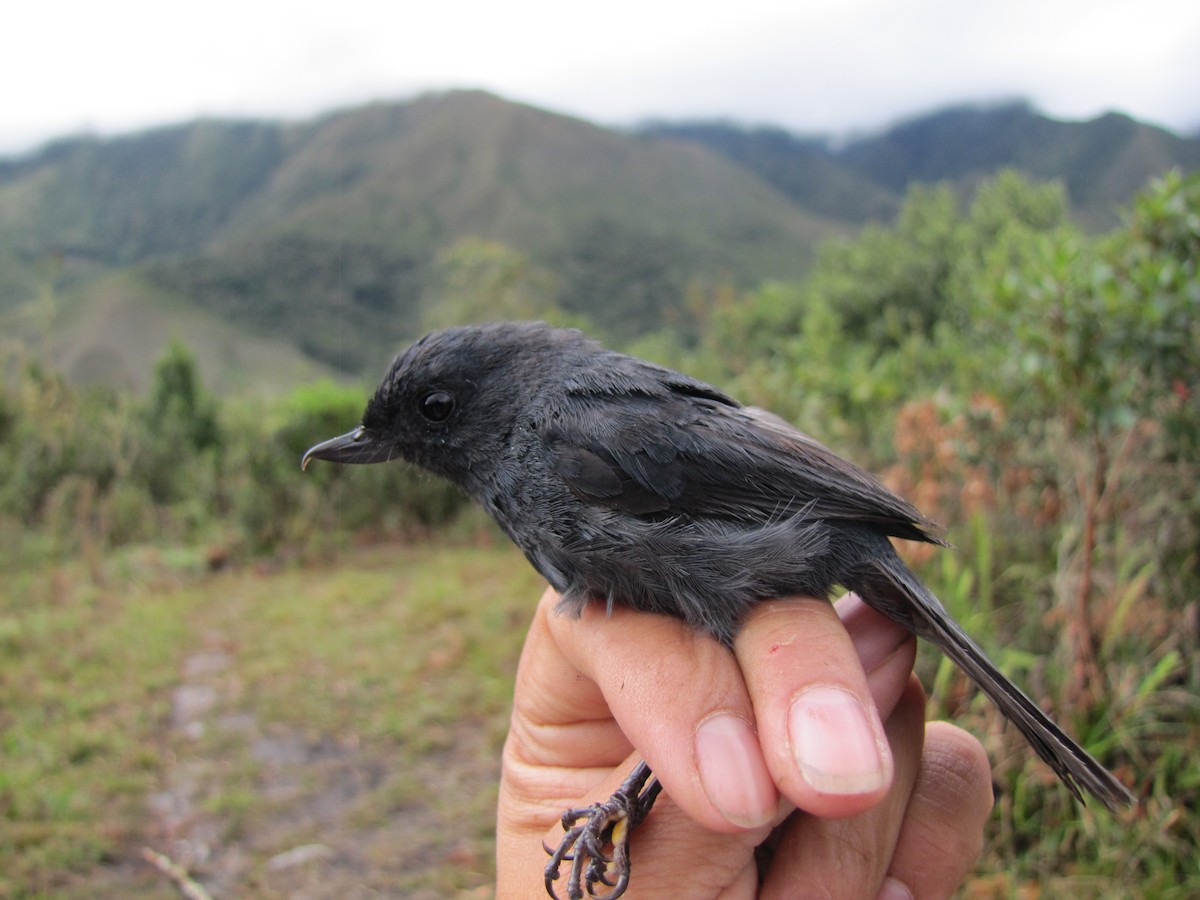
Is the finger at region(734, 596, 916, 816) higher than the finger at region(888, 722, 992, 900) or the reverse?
higher

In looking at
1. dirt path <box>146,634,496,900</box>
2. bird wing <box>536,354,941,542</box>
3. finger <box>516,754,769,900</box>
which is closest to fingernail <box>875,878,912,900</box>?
finger <box>516,754,769,900</box>

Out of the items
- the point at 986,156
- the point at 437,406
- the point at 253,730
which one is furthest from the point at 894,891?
the point at 986,156

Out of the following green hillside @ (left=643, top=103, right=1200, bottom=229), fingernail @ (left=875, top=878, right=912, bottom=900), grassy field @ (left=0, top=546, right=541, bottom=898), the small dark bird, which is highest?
green hillside @ (left=643, top=103, right=1200, bottom=229)

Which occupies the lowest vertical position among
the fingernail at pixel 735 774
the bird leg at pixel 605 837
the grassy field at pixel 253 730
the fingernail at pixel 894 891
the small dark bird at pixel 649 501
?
the grassy field at pixel 253 730


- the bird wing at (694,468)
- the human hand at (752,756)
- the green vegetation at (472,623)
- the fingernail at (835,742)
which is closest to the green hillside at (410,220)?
the green vegetation at (472,623)

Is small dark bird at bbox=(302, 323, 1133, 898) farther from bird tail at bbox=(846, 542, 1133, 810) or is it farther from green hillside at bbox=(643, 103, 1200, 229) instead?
green hillside at bbox=(643, 103, 1200, 229)

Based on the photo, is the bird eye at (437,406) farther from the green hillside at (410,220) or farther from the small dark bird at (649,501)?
the green hillside at (410,220)

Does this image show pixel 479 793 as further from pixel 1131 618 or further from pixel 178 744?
pixel 1131 618
